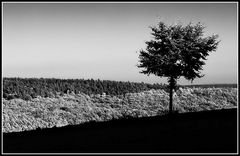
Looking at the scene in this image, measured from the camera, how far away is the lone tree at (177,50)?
74.2 feet

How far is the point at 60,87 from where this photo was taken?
3484 cm

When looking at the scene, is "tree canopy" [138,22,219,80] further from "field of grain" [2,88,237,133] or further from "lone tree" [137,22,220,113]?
"field of grain" [2,88,237,133]

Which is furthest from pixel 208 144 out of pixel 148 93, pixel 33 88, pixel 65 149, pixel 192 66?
pixel 148 93

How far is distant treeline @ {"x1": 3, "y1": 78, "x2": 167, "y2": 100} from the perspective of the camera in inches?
1207

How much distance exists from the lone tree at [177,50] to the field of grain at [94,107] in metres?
6.25

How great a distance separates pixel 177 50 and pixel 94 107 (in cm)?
1113

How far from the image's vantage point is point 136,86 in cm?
4088

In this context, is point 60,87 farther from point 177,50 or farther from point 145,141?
point 145,141

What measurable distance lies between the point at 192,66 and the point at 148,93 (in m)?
16.3

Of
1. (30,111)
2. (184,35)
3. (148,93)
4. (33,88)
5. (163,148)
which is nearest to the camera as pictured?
(163,148)

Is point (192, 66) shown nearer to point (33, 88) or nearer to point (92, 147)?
point (92, 147)

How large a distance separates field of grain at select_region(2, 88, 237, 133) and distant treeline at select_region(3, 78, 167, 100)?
3.65 feet

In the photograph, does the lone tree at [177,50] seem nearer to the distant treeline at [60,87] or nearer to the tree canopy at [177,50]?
the tree canopy at [177,50]

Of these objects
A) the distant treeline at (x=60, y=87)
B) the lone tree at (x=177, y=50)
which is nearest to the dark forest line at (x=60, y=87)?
the distant treeline at (x=60, y=87)
